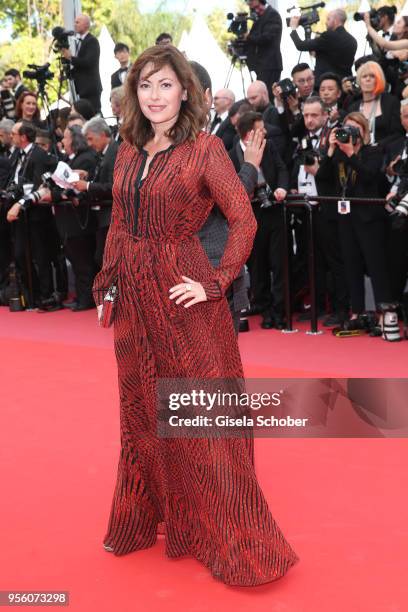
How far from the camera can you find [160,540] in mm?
3584

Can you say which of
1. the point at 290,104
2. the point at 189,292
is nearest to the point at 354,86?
the point at 290,104

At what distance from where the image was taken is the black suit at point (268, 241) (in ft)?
24.3

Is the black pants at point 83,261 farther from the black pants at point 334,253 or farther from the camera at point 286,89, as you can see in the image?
the black pants at point 334,253

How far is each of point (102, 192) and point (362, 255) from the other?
2339mm

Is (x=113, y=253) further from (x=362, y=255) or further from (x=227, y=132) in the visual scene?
(x=227, y=132)

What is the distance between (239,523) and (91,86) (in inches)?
373

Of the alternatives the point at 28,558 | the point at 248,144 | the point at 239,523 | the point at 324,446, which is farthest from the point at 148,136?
the point at 324,446

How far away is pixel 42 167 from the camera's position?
9086 millimetres

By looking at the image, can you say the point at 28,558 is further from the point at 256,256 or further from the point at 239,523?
the point at 256,256

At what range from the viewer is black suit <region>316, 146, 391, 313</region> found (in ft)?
22.4

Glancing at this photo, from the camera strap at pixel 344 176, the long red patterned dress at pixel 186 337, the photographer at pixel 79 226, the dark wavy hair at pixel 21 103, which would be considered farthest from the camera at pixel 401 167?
the dark wavy hair at pixel 21 103

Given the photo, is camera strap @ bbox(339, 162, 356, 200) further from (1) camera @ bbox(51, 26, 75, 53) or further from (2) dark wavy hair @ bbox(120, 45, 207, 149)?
(1) camera @ bbox(51, 26, 75, 53)

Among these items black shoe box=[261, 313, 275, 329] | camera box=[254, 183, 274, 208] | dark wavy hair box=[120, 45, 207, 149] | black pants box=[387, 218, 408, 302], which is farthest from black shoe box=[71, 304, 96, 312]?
dark wavy hair box=[120, 45, 207, 149]

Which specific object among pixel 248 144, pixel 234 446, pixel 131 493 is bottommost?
pixel 131 493
